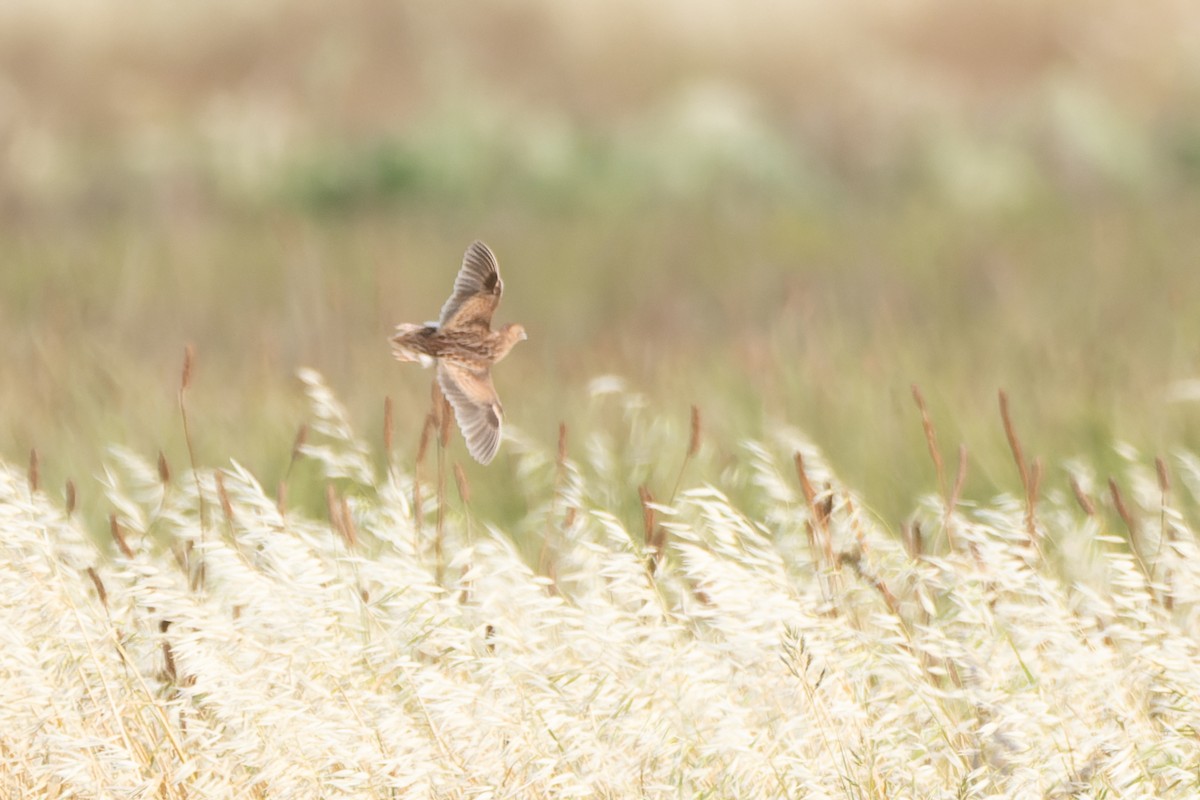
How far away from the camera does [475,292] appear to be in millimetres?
2111

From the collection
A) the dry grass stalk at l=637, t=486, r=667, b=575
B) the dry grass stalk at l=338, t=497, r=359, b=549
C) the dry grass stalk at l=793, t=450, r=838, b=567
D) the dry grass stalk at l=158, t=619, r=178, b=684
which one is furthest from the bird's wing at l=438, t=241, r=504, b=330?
the dry grass stalk at l=158, t=619, r=178, b=684

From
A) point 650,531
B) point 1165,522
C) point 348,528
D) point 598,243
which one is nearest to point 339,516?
point 348,528

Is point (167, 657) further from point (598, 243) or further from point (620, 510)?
point (598, 243)

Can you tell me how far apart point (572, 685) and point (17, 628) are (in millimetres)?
859

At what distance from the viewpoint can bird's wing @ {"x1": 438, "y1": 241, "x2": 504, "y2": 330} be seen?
6.83ft

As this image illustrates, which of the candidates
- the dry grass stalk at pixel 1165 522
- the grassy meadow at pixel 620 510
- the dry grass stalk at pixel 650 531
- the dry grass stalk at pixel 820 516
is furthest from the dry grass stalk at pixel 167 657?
the dry grass stalk at pixel 1165 522

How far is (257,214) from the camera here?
1079 centimetres

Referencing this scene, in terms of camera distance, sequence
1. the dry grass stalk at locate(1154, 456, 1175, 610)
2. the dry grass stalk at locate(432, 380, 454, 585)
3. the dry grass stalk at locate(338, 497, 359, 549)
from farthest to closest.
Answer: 1. the dry grass stalk at locate(338, 497, 359, 549)
2. the dry grass stalk at locate(1154, 456, 1175, 610)
3. the dry grass stalk at locate(432, 380, 454, 585)

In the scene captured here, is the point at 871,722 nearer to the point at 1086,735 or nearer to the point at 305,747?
the point at 1086,735

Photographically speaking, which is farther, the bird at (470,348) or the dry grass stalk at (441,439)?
the dry grass stalk at (441,439)

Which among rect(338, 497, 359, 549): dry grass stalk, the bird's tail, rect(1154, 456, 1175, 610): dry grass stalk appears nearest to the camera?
the bird's tail

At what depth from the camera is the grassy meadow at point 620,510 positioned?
2336mm

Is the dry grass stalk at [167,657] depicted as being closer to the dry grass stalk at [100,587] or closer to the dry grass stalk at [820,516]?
the dry grass stalk at [100,587]

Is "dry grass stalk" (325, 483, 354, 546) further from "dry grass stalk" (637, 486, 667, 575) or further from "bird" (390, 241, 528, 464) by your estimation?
"bird" (390, 241, 528, 464)
